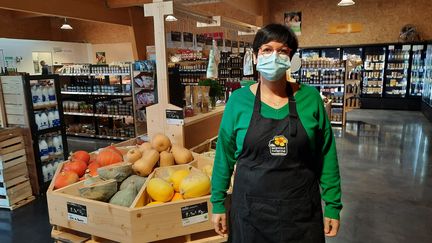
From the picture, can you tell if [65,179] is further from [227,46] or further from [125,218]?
[227,46]

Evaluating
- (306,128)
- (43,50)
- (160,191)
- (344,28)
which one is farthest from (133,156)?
(344,28)

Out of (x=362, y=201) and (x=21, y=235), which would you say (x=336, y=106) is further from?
(x=21, y=235)

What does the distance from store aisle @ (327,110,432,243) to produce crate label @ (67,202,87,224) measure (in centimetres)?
236

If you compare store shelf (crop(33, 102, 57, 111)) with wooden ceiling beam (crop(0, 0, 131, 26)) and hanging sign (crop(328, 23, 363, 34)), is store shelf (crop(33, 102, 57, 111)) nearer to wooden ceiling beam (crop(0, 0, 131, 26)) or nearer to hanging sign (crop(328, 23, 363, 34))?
wooden ceiling beam (crop(0, 0, 131, 26))

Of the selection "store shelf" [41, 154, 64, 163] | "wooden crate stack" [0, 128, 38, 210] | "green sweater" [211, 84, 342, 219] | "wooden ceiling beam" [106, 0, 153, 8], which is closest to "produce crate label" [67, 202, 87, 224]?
"green sweater" [211, 84, 342, 219]

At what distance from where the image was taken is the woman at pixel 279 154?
4.80 ft

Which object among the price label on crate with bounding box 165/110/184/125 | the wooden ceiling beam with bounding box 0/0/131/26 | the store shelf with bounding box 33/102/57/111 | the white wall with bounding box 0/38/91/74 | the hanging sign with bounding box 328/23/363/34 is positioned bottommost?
the store shelf with bounding box 33/102/57/111

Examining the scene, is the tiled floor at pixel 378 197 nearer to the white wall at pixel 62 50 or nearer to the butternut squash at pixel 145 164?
the butternut squash at pixel 145 164

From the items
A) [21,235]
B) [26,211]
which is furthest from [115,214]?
→ [26,211]

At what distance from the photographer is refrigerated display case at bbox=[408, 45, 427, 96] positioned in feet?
35.7

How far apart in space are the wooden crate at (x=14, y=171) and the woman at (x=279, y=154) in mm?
3655

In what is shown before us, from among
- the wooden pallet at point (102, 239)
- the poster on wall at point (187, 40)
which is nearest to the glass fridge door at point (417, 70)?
the poster on wall at point (187, 40)

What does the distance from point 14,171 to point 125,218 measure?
10.4 ft

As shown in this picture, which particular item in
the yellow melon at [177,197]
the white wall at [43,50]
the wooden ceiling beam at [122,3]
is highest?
the wooden ceiling beam at [122,3]
